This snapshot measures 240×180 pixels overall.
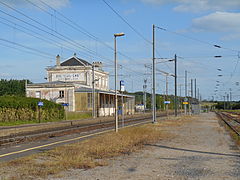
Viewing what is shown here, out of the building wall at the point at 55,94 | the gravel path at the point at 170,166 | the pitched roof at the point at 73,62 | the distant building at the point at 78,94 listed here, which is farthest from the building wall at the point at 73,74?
the gravel path at the point at 170,166

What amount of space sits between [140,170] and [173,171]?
907 millimetres

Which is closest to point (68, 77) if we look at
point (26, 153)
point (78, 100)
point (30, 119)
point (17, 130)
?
point (78, 100)

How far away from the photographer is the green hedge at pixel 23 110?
124 feet

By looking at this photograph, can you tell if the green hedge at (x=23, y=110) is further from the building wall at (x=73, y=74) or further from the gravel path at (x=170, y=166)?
the building wall at (x=73, y=74)

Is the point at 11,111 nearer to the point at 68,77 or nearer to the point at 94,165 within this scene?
the point at 94,165

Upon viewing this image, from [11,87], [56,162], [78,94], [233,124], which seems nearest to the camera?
[56,162]

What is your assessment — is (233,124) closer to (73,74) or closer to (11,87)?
(73,74)

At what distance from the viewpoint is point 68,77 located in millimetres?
94125

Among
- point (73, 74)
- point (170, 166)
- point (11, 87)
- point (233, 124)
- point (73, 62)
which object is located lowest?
point (233, 124)

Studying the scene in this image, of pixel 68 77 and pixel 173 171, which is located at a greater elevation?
pixel 68 77

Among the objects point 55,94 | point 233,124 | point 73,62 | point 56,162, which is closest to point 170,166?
point 56,162

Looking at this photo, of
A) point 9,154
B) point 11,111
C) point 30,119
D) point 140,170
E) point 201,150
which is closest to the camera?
point 140,170

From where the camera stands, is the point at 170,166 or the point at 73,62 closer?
the point at 170,166

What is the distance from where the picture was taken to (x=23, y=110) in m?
40.7
